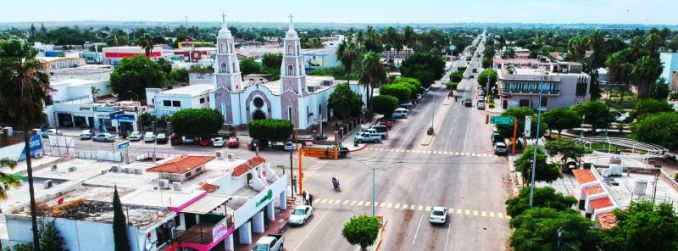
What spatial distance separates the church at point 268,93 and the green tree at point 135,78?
2312cm

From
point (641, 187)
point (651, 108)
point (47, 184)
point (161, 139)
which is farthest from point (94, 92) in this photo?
point (651, 108)

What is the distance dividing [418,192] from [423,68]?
Result: 7342cm

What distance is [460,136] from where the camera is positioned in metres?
71.8

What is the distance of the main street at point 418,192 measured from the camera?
37.2 metres

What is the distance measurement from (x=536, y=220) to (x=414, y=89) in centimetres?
7158

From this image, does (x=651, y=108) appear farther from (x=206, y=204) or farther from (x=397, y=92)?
(x=206, y=204)

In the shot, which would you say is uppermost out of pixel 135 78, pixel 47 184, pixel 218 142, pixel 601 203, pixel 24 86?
pixel 24 86

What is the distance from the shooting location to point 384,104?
272 feet

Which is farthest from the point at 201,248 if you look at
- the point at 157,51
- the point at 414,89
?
the point at 157,51

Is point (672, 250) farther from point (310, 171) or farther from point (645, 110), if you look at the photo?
point (645, 110)

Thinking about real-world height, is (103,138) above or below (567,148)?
below

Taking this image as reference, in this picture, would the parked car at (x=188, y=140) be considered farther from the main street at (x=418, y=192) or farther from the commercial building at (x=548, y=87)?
the commercial building at (x=548, y=87)

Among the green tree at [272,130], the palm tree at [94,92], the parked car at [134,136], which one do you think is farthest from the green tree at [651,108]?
the palm tree at [94,92]

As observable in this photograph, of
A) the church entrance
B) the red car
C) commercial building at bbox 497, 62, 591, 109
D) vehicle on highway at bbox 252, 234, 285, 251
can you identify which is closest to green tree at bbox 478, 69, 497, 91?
commercial building at bbox 497, 62, 591, 109
